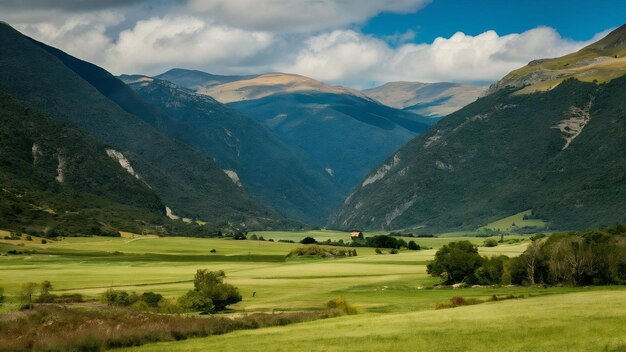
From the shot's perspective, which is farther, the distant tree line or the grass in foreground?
the distant tree line

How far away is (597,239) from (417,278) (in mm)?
23928

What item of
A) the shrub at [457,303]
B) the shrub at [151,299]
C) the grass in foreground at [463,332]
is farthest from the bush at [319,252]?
the grass in foreground at [463,332]

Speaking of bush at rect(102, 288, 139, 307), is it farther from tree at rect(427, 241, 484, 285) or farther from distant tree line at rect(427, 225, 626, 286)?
distant tree line at rect(427, 225, 626, 286)

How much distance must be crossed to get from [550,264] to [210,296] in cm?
4004

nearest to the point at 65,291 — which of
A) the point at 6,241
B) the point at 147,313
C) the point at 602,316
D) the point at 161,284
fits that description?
the point at 161,284

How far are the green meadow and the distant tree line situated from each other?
4.48m

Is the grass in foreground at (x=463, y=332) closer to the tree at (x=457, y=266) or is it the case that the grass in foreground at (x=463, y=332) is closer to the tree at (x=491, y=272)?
the tree at (x=491, y=272)

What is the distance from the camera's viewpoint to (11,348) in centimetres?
5750

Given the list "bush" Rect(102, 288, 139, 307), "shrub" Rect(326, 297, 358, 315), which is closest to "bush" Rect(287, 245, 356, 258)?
"bush" Rect(102, 288, 139, 307)

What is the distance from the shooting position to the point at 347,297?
315ft

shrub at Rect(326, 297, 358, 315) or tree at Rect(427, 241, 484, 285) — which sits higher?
tree at Rect(427, 241, 484, 285)

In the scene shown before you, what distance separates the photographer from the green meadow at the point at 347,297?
52.5 meters

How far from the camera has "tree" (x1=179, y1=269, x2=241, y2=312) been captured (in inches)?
3489

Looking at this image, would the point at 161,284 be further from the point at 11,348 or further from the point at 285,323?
the point at 11,348
